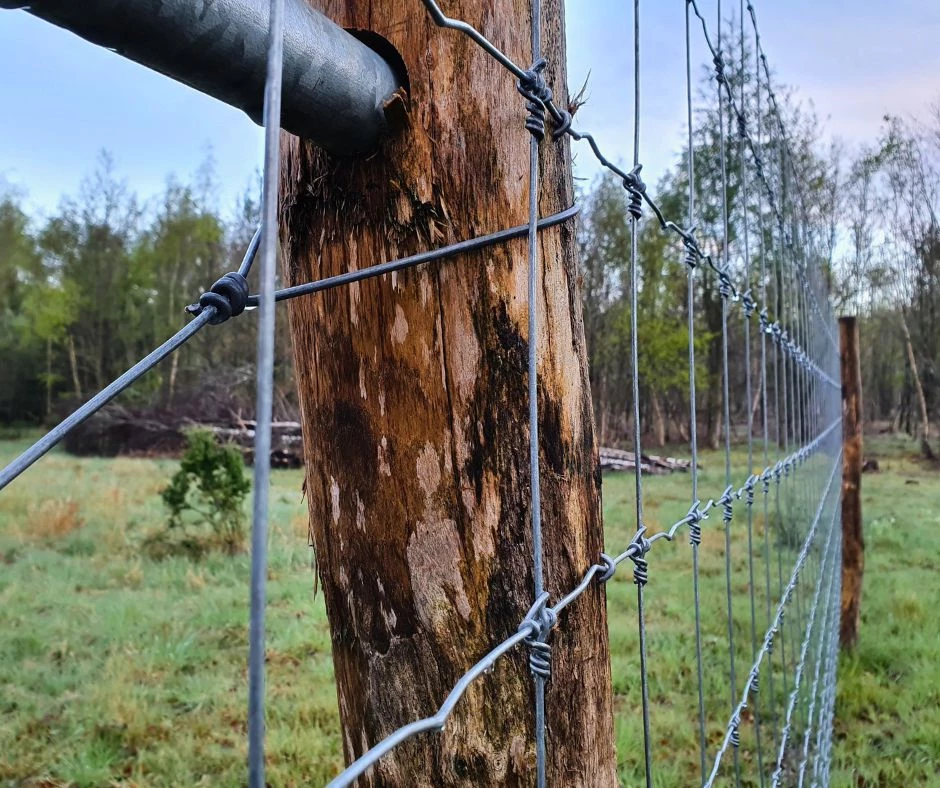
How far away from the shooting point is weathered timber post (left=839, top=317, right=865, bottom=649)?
430 cm

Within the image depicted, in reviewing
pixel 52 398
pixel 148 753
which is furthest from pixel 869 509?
pixel 52 398

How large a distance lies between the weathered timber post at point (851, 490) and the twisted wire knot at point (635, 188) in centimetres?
409

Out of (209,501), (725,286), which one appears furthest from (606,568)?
(209,501)

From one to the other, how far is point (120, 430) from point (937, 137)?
18.7 m

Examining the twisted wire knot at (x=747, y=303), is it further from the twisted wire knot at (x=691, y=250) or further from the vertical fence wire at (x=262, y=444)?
the vertical fence wire at (x=262, y=444)

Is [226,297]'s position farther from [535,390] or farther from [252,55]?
[535,390]

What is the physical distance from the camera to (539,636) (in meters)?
0.67

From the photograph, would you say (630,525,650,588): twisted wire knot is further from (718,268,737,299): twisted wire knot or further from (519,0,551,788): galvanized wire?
(718,268,737,299): twisted wire knot

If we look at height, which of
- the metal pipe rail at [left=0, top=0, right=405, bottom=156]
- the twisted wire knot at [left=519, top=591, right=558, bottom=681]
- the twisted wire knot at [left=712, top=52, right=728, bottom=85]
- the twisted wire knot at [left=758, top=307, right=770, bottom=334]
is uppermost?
the twisted wire knot at [left=712, top=52, right=728, bottom=85]

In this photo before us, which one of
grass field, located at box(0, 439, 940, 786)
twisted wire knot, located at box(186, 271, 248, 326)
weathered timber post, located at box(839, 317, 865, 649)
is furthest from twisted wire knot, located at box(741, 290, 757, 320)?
weathered timber post, located at box(839, 317, 865, 649)

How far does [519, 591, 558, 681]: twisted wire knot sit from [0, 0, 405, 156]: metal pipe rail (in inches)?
18.7

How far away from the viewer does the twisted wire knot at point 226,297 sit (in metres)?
0.59

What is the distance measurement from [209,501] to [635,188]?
6135mm

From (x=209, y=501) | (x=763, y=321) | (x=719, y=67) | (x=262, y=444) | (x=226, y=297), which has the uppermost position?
(x=719, y=67)
